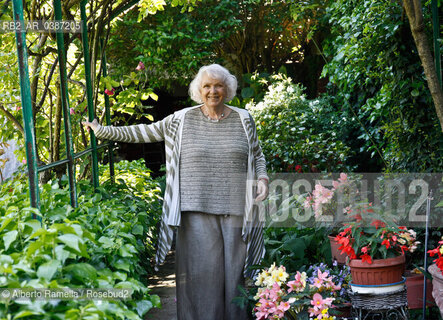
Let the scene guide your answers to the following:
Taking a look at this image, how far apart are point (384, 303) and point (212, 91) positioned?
1.50m

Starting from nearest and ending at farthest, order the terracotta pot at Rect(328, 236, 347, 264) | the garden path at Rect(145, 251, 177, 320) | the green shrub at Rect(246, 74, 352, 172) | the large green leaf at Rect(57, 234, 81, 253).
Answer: the large green leaf at Rect(57, 234, 81, 253) → the terracotta pot at Rect(328, 236, 347, 264) → the garden path at Rect(145, 251, 177, 320) → the green shrub at Rect(246, 74, 352, 172)

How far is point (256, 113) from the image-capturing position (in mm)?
6914

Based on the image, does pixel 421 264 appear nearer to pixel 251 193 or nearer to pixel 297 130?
pixel 251 193

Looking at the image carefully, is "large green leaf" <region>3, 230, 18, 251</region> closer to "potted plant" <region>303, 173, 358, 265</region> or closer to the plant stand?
the plant stand

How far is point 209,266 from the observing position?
329 cm

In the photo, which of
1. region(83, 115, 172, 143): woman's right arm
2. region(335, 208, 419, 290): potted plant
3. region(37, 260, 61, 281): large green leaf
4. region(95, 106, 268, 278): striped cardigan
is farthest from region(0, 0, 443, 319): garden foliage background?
region(335, 208, 419, 290): potted plant

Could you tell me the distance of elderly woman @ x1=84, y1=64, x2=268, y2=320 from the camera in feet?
10.5

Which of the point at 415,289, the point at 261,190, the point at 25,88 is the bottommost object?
the point at 415,289

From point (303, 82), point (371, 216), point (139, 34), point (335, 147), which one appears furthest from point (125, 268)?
point (303, 82)

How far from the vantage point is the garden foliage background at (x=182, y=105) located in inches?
71.9

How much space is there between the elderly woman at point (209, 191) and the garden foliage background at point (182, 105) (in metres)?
0.27

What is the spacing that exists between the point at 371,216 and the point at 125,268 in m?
1.45

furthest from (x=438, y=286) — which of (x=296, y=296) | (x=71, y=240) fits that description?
(x=71, y=240)

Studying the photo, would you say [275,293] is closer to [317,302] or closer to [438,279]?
[317,302]
